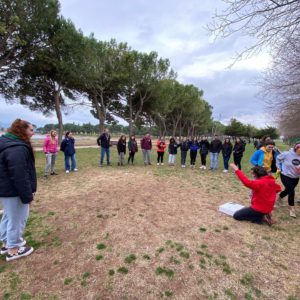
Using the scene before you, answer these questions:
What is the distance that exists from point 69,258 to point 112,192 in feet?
10.1

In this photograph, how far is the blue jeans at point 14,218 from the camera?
2693 mm

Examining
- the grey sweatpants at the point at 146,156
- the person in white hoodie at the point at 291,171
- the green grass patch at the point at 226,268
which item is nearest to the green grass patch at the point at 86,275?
the green grass patch at the point at 226,268

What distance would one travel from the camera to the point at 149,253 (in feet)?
9.96

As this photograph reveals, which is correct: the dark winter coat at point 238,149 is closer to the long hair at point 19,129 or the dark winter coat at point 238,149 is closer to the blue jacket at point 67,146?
the blue jacket at point 67,146

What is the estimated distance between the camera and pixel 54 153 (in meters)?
7.90

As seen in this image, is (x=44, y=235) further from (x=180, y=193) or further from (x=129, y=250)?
(x=180, y=193)

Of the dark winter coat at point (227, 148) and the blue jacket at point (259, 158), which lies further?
the dark winter coat at point (227, 148)

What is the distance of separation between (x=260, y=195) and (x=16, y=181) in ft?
13.9

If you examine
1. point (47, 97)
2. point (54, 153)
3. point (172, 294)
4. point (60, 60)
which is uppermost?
point (60, 60)

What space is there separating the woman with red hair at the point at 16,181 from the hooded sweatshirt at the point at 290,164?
535 centimetres

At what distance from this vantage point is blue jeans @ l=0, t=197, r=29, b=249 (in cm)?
269

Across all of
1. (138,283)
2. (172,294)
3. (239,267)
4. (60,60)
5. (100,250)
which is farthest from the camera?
(60,60)

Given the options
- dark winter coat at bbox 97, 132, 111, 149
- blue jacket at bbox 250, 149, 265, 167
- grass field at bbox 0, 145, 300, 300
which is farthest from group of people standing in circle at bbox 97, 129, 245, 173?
grass field at bbox 0, 145, 300, 300

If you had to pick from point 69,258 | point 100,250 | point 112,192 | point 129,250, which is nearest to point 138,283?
point 129,250
